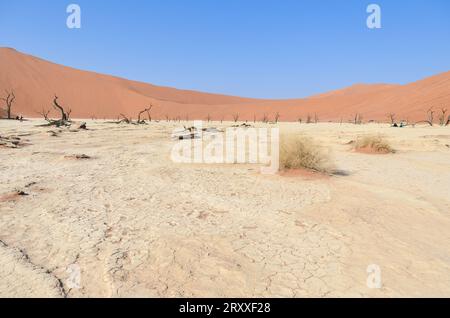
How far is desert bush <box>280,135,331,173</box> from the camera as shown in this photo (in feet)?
23.2

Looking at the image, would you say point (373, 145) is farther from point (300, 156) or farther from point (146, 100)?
point (146, 100)

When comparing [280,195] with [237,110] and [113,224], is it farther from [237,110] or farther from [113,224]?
[237,110]

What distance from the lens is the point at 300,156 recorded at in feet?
23.5

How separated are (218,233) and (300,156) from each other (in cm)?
380

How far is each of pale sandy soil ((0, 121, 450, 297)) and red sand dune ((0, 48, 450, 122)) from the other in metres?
36.6

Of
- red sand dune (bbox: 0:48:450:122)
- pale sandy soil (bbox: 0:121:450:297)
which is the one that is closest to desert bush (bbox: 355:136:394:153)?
pale sandy soil (bbox: 0:121:450:297)

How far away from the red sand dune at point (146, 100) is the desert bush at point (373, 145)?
3035 centimetres

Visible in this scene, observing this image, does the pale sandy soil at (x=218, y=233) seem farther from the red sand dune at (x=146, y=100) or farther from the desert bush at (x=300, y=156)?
the red sand dune at (x=146, y=100)

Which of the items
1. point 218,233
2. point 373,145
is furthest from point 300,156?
point 373,145

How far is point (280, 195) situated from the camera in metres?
5.34

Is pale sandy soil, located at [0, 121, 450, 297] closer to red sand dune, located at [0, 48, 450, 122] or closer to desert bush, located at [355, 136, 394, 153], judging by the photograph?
desert bush, located at [355, 136, 394, 153]

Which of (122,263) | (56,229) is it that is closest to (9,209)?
(56,229)

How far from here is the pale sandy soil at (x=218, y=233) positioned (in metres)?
2.74

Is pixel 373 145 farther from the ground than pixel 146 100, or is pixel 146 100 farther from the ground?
pixel 146 100
